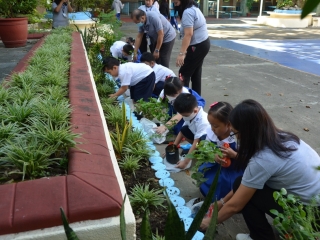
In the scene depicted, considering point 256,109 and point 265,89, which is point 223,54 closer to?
point 265,89

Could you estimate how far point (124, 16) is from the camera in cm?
2495

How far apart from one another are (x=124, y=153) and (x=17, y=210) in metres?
1.80

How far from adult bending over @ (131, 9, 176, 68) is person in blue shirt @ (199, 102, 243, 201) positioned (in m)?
2.91

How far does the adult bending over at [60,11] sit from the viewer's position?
25.9 feet

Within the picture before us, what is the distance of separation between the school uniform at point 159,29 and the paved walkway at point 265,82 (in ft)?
3.03

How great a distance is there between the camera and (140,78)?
4.67 metres

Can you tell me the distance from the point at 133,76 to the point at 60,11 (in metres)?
4.49

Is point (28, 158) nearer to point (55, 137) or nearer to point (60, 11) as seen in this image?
point (55, 137)

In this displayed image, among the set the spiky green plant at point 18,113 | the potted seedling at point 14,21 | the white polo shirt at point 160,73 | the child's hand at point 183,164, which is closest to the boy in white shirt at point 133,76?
the white polo shirt at point 160,73

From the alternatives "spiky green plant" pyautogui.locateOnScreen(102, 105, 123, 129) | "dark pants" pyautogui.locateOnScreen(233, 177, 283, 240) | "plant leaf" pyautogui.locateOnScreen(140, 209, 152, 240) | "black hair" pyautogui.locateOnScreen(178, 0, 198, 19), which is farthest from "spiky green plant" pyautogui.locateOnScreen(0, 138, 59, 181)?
"black hair" pyautogui.locateOnScreen(178, 0, 198, 19)

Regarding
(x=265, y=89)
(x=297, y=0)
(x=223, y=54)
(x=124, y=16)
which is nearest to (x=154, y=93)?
(x=265, y=89)

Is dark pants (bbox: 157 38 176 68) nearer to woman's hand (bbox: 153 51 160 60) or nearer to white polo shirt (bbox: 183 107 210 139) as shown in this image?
woman's hand (bbox: 153 51 160 60)

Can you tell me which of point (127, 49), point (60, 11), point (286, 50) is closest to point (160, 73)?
point (127, 49)

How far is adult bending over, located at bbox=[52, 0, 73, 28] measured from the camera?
789 cm
